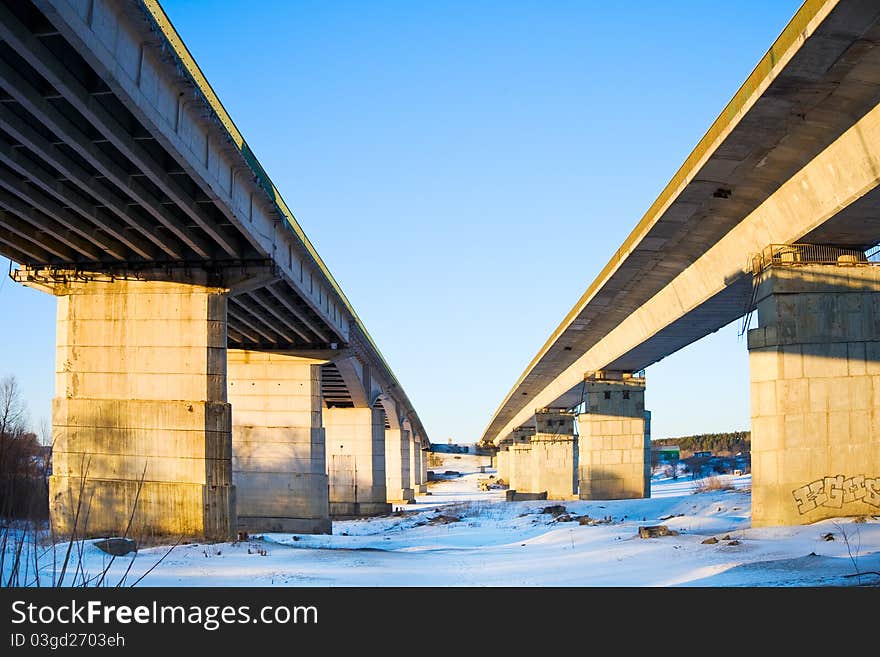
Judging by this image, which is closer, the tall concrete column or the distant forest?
the tall concrete column

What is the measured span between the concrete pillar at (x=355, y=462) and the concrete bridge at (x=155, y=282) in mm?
15003

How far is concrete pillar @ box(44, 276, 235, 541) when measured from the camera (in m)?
26.1

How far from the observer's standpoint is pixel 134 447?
86.6 ft

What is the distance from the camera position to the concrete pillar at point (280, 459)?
4019 centimetres

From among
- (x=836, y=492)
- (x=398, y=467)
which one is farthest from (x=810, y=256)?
(x=398, y=467)

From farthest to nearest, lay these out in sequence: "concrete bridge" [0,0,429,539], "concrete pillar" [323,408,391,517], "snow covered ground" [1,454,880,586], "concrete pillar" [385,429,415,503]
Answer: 1. "concrete pillar" [385,429,415,503]
2. "concrete pillar" [323,408,391,517]
3. "concrete bridge" [0,0,429,539]
4. "snow covered ground" [1,454,880,586]

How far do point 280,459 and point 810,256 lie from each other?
2675 centimetres

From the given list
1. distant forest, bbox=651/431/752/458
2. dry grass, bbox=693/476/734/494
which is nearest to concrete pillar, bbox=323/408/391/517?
dry grass, bbox=693/476/734/494

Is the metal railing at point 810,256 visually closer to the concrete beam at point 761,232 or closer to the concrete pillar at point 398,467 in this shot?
the concrete beam at point 761,232

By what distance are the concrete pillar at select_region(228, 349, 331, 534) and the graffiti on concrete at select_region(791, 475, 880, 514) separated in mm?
24224

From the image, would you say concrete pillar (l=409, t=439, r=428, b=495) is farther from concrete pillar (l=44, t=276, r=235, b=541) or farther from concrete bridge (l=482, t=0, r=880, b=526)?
concrete bridge (l=482, t=0, r=880, b=526)
